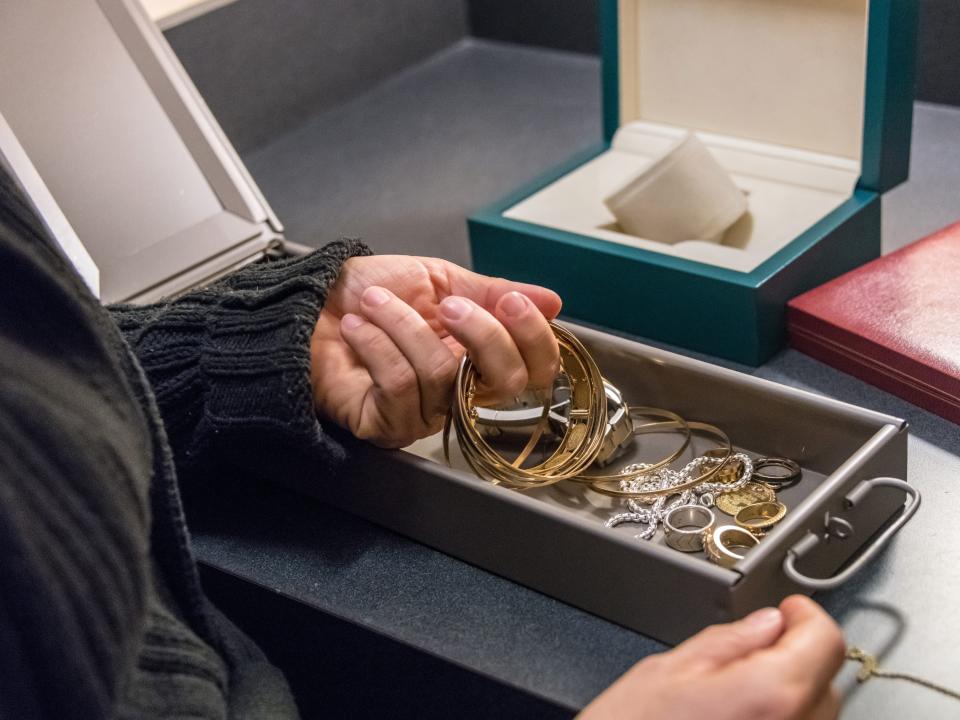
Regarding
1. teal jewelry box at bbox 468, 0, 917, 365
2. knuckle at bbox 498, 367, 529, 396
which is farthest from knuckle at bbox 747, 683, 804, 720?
teal jewelry box at bbox 468, 0, 917, 365

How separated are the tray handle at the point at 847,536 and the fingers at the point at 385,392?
214mm

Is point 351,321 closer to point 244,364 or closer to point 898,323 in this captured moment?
point 244,364

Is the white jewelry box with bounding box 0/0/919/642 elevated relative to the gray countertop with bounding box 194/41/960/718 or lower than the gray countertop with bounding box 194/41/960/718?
elevated

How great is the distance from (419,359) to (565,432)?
0.11 meters

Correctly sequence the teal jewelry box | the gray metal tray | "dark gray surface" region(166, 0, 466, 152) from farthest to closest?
"dark gray surface" region(166, 0, 466, 152), the teal jewelry box, the gray metal tray

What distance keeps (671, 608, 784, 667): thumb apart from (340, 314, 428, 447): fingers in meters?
0.21

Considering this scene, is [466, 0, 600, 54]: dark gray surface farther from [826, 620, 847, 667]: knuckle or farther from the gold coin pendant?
[826, 620, 847, 667]: knuckle

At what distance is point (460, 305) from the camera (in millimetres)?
607

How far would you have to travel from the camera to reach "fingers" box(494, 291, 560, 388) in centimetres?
61

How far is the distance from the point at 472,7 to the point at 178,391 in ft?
3.45

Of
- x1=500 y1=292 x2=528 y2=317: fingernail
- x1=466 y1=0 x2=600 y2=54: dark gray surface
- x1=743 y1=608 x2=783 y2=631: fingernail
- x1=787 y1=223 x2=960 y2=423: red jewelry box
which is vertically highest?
x1=500 y1=292 x2=528 y2=317: fingernail

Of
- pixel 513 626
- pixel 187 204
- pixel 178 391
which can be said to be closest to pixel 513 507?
pixel 513 626

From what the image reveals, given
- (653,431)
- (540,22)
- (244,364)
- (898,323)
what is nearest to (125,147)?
(244,364)

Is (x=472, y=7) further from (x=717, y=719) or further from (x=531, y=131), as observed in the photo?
(x=717, y=719)
